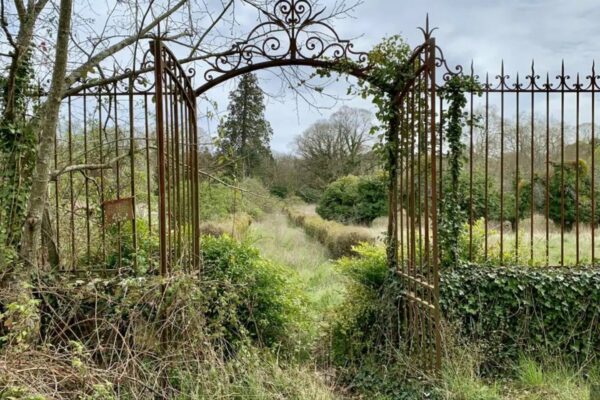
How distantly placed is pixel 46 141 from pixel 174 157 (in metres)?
0.90

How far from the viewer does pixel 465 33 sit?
5.43 m

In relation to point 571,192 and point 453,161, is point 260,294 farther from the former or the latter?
point 571,192

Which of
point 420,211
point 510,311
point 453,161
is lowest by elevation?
point 510,311

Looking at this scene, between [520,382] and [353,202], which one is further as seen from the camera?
[353,202]

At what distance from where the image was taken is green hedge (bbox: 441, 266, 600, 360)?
168 inches

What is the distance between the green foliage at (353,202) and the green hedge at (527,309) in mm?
8229

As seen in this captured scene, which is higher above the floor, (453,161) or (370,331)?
(453,161)

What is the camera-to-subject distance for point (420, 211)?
3750 mm

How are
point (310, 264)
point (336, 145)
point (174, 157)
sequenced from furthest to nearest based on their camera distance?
point (336, 145) → point (310, 264) → point (174, 157)

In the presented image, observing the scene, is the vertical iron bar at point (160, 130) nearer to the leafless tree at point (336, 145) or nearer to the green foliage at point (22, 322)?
the green foliage at point (22, 322)

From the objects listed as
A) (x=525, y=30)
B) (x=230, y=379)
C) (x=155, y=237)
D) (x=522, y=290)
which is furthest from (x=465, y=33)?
(x=230, y=379)

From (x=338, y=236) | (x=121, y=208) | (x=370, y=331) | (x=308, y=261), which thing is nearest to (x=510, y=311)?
(x=370, y=331)

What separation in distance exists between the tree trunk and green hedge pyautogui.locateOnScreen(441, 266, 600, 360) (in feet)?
11.0

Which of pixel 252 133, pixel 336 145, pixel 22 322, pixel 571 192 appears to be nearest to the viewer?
pixel 22 322
